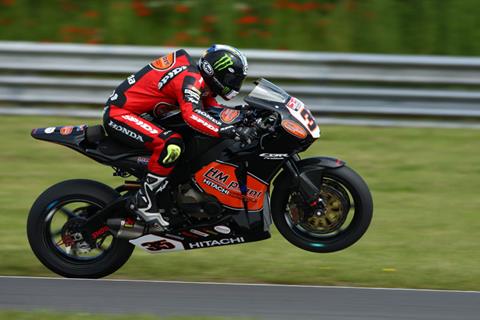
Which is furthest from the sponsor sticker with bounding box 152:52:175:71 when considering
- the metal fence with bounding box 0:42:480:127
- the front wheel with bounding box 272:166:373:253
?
the metal fence with bounding box 0:42:480:127

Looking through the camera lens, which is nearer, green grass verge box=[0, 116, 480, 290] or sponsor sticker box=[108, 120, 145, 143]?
sponsor sticker box=[108, 120, 145, 143]

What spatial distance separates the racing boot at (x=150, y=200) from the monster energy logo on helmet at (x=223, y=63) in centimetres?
88

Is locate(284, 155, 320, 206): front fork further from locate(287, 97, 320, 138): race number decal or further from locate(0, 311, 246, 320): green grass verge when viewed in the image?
locate(0, 311, 246, 320): green grass verge

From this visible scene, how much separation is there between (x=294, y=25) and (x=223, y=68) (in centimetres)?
667

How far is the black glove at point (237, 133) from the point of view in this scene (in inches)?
269

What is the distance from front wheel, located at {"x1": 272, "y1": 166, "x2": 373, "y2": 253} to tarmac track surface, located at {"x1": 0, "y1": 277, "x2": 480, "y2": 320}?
0.46 m

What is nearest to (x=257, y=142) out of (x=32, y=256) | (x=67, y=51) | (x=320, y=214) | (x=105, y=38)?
(x=320, y=214)

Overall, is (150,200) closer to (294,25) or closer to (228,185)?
(228,185)

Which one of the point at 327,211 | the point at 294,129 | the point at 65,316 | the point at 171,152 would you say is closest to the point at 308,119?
the point at 294,129

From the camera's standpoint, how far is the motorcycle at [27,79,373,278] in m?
7.09

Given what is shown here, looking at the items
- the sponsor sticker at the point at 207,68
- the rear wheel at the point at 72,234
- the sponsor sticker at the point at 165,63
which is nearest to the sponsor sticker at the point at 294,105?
the sponsor sticker at the point at 207,68

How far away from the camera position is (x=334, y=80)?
1230 cm

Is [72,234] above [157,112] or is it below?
below

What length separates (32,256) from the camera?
25.9 ft
